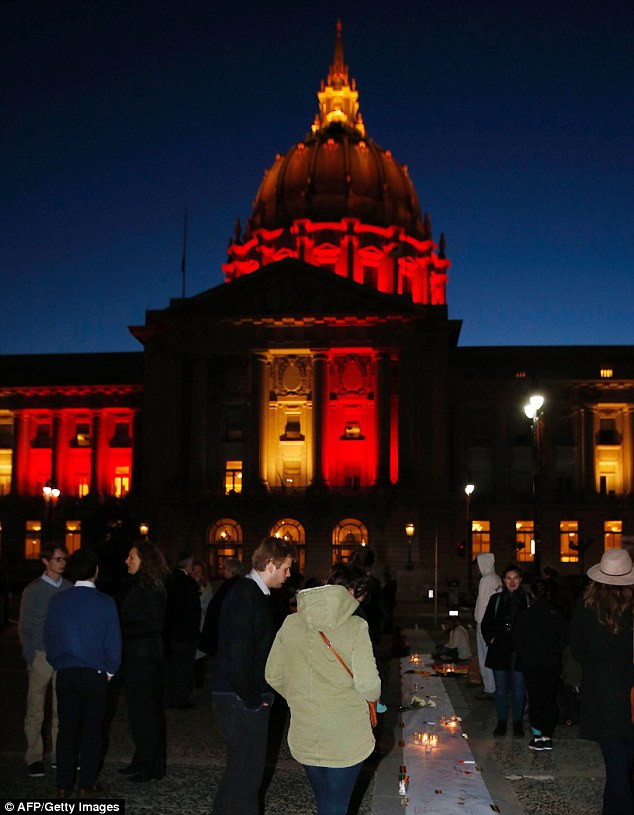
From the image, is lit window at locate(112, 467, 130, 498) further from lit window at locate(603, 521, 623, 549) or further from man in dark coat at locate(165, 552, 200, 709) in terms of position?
man in dark coat at locate(165, 552, 200, 709)

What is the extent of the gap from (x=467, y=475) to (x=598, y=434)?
10.1 metres

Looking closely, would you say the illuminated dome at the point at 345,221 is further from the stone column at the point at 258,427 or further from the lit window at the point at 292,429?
the stone column at the point at 258,427

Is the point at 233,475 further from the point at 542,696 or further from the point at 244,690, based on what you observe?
the point at 244,690

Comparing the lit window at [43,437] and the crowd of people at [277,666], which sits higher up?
the lit window at [43,437]

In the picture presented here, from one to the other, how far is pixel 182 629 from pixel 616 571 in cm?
850

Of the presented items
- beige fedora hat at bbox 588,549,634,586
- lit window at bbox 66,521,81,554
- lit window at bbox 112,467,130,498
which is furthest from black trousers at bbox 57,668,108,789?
lit window at bbox 112,467,130,498

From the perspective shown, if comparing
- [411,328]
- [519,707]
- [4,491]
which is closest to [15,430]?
[4,491]

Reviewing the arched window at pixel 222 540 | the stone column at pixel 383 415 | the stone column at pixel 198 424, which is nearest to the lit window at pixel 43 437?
the stone column at pixel 198 424

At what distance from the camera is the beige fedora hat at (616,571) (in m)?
9.34

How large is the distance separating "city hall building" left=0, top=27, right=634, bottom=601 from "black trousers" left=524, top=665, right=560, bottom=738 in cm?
4679

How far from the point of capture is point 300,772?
38.2ft

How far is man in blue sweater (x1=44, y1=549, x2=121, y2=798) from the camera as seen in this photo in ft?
32.0

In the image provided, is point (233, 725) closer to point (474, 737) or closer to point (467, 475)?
point (474, 737)

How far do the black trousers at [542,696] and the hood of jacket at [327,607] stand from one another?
6.75 meters
